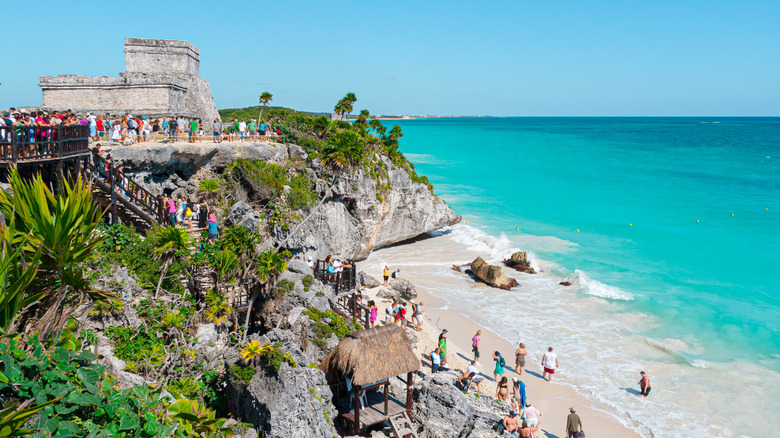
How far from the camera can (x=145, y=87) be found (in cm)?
2728

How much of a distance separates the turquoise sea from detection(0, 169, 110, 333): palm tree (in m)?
16.0

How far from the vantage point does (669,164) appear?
71.9 m

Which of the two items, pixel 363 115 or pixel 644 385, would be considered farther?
pixel 363 115

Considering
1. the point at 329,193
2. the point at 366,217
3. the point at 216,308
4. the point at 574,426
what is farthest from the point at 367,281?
the point at 574,426

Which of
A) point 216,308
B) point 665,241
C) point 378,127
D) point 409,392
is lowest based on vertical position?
point 665,241

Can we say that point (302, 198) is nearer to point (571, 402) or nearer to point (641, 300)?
point (571, 402)

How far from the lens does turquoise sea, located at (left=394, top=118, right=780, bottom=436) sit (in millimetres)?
18438

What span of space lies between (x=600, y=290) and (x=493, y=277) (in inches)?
203

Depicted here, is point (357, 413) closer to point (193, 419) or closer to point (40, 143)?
point (193, 419)

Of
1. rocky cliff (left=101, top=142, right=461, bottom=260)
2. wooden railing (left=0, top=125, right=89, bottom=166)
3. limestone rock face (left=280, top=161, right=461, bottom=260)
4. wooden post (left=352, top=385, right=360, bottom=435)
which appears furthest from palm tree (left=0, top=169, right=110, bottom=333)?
limestone rock face (left=280, top=161, right=461, bottom=260)

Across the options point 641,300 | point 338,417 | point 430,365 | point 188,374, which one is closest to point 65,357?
point 188,374

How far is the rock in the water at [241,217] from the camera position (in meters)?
18.4

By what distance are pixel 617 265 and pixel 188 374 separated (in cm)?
2487

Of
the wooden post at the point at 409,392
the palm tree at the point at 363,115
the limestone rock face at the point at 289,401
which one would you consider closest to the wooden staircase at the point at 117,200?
the limestone rock face at the point at 289,401
